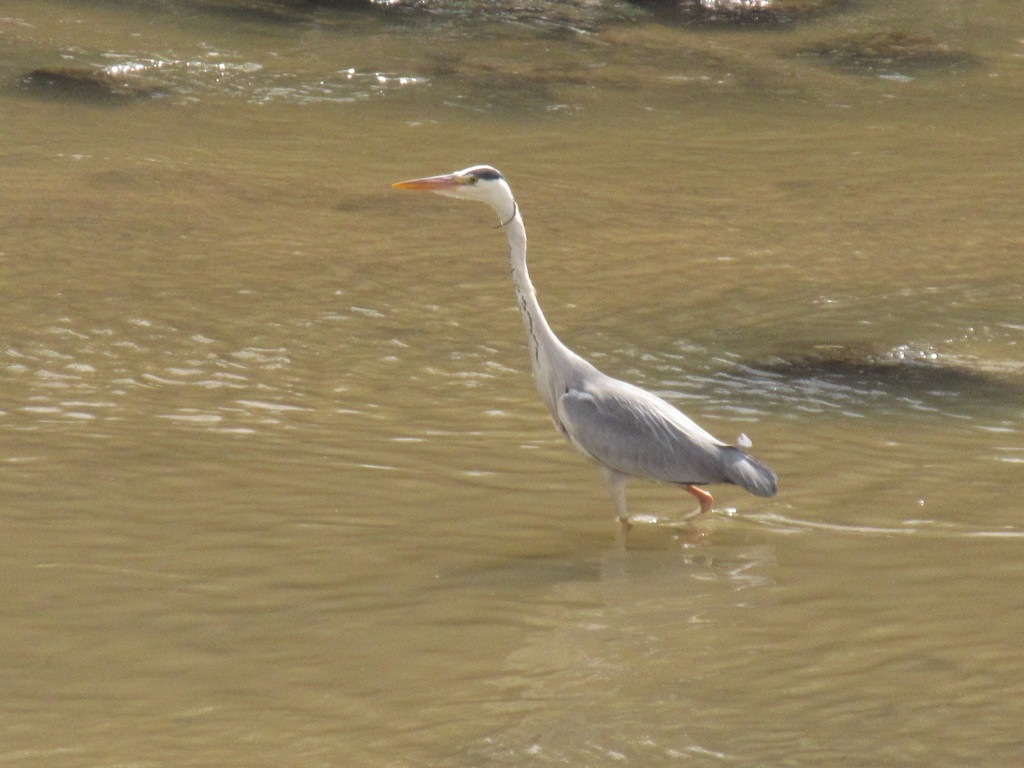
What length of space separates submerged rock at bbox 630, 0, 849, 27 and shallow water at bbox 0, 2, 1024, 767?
215 inches

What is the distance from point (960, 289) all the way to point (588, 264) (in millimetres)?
2851

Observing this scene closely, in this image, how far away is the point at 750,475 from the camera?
6.89 meters

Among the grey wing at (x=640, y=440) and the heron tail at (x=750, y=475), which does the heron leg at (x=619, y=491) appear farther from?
the heron tail at (x=750, y=475)

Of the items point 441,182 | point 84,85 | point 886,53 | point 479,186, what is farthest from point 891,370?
point 886,53

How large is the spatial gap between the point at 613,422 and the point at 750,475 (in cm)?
71

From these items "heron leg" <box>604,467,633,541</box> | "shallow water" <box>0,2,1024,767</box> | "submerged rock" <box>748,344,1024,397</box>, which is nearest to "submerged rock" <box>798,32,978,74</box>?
"shallow water" <box>0,2,1024,767</box>

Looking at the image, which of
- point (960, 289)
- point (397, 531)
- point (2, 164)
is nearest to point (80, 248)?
point (2, 164)

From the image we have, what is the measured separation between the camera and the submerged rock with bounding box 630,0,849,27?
23.4 meters

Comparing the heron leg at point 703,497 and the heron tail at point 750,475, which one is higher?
the heron tail at point 750,475

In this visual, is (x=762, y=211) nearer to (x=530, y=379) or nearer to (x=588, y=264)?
(x=588, y=264)

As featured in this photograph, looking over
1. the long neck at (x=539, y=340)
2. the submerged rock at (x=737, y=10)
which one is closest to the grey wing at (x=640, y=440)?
the long neck at (x=539, y=340)

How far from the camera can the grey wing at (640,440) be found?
7.08m

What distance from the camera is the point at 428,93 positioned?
19016 mm

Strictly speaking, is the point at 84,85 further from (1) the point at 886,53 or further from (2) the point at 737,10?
(1) the point at 886,53
